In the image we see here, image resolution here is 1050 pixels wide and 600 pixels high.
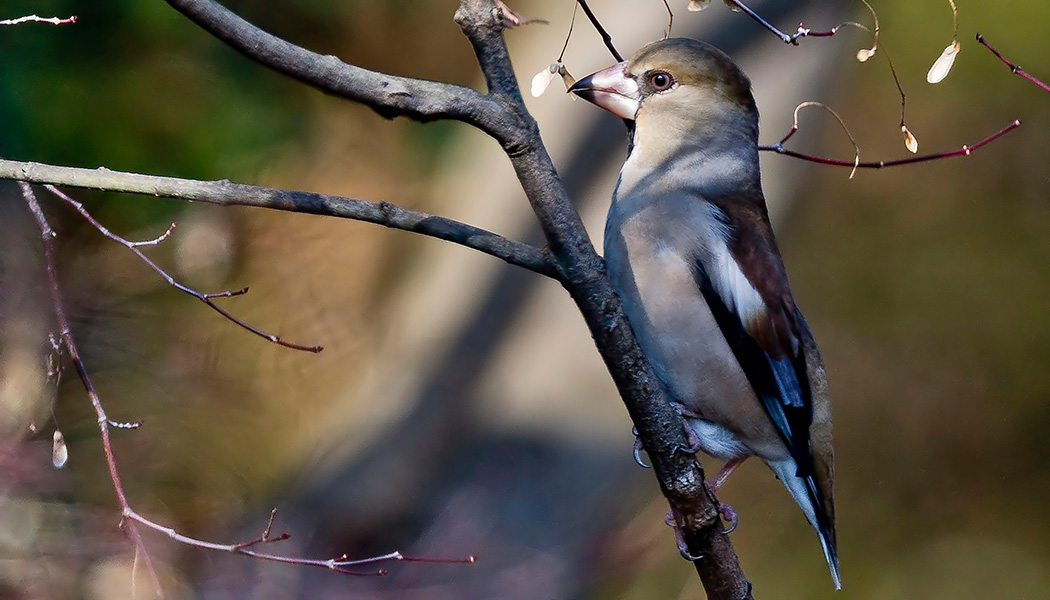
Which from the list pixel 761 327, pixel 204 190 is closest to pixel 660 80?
pixel 761 327

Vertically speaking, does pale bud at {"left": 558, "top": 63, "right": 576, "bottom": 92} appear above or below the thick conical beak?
below

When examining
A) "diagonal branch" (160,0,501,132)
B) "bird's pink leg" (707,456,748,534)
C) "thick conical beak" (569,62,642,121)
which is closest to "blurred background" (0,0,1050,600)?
"bird's pink leg" (707,456,748,534)

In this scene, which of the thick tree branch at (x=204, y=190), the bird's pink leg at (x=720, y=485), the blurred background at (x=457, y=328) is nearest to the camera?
the thick tree branch at (x=204, y=190)

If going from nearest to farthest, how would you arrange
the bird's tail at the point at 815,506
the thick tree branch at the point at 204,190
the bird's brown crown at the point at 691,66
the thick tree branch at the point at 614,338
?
the thick tree branch at the point at 204,190 < the thick tree branch at the point at 614,338 < the bird's tail at the point at 815,506 < the bird's brown crown at the point at 691,66

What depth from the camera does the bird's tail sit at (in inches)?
95.3

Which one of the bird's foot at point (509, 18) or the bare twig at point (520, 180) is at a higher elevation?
the bird's foot at point (509, 18)

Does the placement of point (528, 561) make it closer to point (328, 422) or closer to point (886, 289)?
point (328, 422)

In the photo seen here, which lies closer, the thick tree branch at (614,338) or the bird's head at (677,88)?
the thick tree branch at (614,338)

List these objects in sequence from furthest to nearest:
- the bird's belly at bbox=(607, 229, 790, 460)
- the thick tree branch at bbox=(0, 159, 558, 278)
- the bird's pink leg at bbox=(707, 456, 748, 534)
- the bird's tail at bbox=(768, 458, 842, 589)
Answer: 1. the bird's tail at bbox=(768, 458, 842, 589)
2. the bird's belly at bbox=(607, 229, 790, 460)
3. the bird's pink leg at bbox=(707, 456, 748, 534)
4. the thick tree branch at bbox=(0, 159, 558, 278)

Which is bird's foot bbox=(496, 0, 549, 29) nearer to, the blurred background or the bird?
the bird

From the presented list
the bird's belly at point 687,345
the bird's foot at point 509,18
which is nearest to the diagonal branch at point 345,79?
the bird's foot at point 509,18

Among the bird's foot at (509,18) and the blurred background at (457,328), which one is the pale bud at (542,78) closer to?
the bird's foot at (509,18)

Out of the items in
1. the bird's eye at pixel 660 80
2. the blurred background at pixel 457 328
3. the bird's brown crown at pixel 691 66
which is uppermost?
the bird's brown crown at pixel 691 66

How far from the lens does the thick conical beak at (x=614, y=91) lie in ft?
8.39
